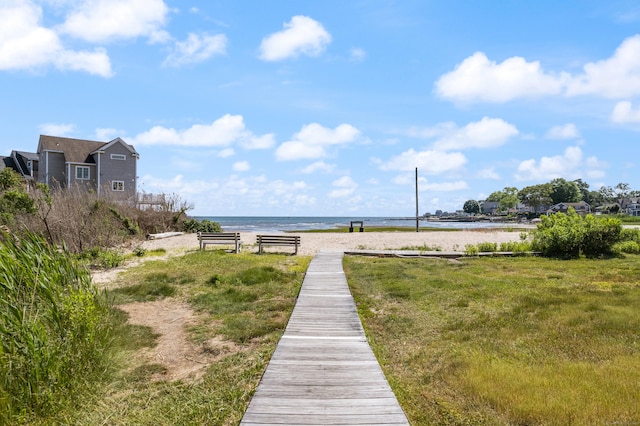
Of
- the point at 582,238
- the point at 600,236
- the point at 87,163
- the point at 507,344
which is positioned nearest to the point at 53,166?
the point at 87,163

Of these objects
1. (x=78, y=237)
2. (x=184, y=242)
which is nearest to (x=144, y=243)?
(x=184, y=242)

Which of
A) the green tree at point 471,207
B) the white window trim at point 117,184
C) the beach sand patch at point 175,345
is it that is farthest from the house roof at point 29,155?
the green tree at point 471,207

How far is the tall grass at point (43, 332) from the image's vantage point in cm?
441

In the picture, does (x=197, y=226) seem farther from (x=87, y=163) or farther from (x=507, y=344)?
(x=507, y=344)

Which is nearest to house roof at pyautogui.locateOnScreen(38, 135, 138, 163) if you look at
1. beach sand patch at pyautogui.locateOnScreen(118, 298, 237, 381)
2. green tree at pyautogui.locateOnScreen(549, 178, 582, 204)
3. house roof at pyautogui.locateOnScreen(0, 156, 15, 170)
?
house roof at pyautogui.locateOnScreen(0, 156, 15, 170)

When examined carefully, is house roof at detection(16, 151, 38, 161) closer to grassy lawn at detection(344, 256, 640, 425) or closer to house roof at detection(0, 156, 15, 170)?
house roof at detection(0, 156, 15, 170)

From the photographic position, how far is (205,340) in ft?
24.6

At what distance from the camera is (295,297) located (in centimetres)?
1051

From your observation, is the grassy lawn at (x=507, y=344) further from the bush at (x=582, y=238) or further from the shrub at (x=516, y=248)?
the shrub at (x=516, y=248)

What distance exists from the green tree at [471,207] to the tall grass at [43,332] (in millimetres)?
190046

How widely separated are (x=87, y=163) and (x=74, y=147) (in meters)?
2.25

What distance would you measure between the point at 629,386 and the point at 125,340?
7.49 meters

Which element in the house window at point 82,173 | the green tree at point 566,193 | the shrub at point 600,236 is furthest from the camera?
the green tree at point 566,193

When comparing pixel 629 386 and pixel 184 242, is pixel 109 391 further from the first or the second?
pixel 184 242
